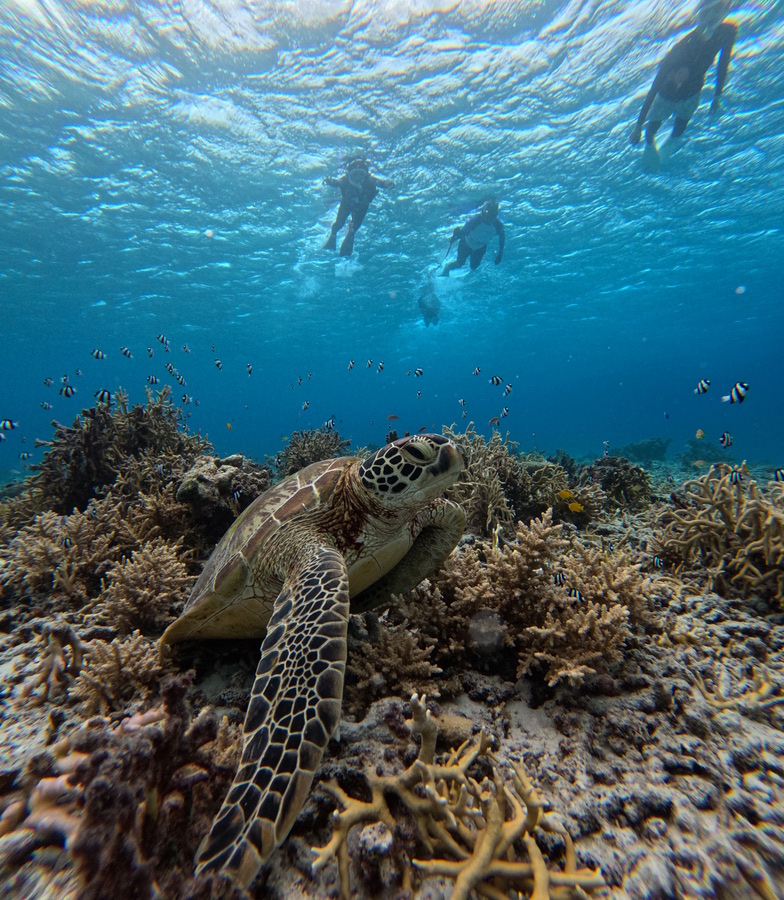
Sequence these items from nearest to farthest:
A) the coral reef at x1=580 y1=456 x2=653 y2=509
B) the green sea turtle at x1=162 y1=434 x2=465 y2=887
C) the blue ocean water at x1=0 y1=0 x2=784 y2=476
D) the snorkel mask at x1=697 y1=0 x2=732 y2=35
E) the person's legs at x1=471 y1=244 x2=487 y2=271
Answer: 1. the green sea turtle at x1=162 y1=434 x2=465 y2=887
2. the coral reef at x1=580 y1=456 x2=653 y2=509
3. the snorkel mask at x1=697 y1=0 x2=732 y2=35
4. the blue ocean water at x1=0 y1=0 x2=784 y2=476
5. the person's legs at x1=471 y1=244 x2=487 y2=271

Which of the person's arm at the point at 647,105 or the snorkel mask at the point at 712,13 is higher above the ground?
the snorkel mask at the point at 712,13

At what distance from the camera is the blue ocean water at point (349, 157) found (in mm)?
11875

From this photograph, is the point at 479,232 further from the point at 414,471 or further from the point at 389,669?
the point at 389,669

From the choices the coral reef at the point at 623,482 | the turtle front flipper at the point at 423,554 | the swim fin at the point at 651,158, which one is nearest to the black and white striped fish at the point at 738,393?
the coral reef at the point at 623,482

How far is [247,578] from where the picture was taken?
2.70 m

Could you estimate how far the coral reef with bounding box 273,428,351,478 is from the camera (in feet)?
27.8

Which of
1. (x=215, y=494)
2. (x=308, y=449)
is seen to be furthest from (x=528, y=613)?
(x=308, y=449)

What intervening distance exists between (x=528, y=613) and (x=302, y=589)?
4.99ft

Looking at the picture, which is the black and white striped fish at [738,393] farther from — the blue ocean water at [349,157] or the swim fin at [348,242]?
the swim fin at [348,242]

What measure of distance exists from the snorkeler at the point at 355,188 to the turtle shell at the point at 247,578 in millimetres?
17387

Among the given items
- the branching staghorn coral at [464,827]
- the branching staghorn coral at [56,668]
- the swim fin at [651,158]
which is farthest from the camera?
the swim fin at [651,158]

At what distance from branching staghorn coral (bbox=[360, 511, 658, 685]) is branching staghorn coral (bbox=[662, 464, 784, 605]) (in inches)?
39.0

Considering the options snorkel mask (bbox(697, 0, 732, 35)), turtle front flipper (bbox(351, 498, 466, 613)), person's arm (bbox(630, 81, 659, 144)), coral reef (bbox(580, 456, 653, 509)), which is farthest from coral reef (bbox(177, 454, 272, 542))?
snorkel mask (bbox(697, 0, 732, 35))

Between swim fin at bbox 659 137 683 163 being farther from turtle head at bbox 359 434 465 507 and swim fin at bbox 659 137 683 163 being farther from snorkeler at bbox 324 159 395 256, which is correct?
turtle head at bbox 359 434 465 507
